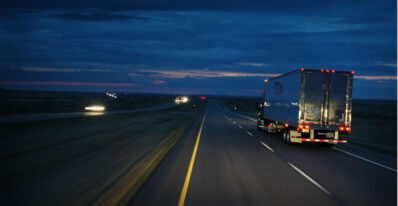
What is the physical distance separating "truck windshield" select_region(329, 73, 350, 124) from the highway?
1.75 metres

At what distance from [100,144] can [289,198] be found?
1088 centimetres

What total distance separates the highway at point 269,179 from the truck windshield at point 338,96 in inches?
69.0

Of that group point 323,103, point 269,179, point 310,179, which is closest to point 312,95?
point 323,103

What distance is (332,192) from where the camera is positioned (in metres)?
8.05

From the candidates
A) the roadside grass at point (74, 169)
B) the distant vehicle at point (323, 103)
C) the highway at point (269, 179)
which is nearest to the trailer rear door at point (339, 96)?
the distant vehicle at point (323, 103)

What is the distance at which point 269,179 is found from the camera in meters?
9.33

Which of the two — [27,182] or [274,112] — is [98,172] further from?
[274,112]

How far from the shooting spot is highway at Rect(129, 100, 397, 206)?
741cm

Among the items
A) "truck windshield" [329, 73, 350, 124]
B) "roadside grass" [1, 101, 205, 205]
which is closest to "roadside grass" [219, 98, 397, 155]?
"truck windshield" [329, 73, 350, 124]

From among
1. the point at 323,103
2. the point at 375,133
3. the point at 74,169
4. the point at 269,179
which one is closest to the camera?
the point at 269,179

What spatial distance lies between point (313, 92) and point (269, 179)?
291 inches

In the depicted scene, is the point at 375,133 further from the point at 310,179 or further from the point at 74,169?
the point at 74,169

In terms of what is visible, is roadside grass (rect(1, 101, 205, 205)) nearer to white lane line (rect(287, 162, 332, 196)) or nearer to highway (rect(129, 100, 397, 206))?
highway (rect(129, 100, 397, 206))

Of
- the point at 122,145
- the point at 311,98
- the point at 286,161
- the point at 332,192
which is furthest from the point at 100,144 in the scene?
the point at 332,192
